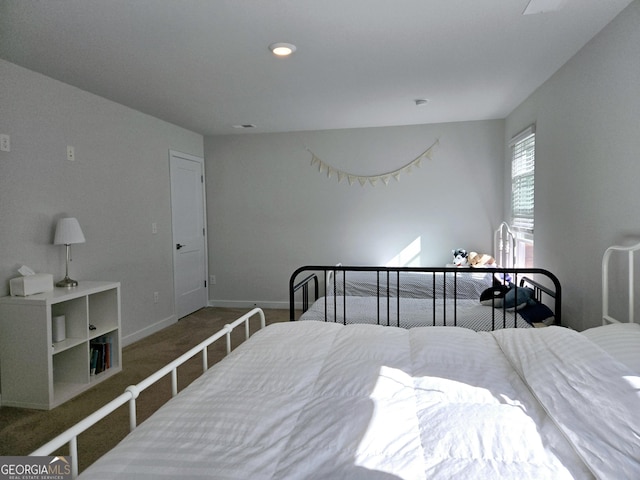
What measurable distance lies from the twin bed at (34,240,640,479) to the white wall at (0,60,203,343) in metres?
2.17

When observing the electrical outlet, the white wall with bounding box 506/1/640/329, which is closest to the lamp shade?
the electrical outlet

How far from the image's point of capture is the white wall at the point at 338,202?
4.52 m

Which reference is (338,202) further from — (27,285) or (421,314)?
(27,285)

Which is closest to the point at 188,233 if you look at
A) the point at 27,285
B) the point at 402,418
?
the point at 27,285

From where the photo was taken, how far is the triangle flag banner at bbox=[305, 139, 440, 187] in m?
4.59

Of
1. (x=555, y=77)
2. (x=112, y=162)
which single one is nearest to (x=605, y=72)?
(x=555, y=77)

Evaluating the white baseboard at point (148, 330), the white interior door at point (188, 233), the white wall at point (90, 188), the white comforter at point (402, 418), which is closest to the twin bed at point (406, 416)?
the white comforter at point (402, 418)

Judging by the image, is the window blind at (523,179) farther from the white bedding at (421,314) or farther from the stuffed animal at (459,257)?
the white bedding at (421,314)

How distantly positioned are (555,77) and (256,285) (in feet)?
12.6

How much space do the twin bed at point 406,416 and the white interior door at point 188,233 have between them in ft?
10.8

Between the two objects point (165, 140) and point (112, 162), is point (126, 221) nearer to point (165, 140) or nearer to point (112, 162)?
point (112, 162)

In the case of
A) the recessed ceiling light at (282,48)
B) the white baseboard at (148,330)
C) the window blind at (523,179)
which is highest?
the recessed ceiling light at (282,48)

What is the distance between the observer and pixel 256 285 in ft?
16.6

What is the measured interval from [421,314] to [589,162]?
1.47m
